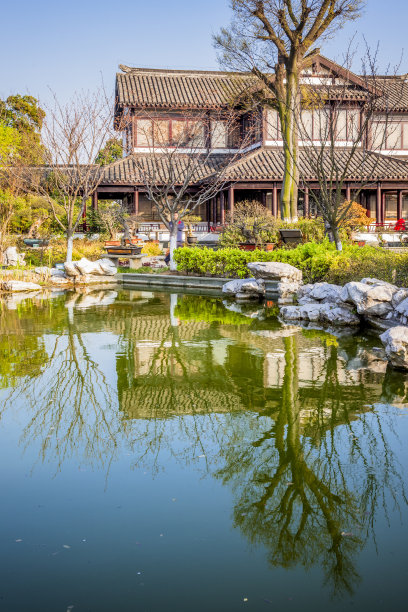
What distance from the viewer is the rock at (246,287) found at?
46.8 ft

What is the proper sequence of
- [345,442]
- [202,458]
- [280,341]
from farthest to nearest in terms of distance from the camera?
[280,341] → [345,442] → [202,458]

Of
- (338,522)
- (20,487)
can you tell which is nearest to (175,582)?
(338,522)

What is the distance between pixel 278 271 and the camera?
13.9 m

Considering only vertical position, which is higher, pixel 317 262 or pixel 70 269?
pixel 317 262

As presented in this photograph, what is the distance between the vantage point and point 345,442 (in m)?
4.91

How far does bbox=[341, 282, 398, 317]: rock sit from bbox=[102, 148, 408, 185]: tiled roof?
16366 mm

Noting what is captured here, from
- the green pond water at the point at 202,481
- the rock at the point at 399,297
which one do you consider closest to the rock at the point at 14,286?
the green pond water at the point at 202,481

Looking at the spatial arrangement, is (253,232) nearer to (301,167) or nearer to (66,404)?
(301,167)

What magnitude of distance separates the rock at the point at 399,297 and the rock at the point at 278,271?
176 inches

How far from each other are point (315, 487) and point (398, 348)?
3.30 metres

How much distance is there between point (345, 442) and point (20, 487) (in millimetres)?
2422

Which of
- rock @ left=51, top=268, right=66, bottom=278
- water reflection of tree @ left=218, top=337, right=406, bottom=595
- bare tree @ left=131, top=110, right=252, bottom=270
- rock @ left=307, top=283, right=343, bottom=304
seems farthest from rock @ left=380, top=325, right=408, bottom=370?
bare tree @ left=131, top=110, right=252, bottom=270

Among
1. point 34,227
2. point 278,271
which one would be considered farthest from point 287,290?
point 34,227

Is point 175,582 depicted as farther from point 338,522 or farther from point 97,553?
point 338,522
